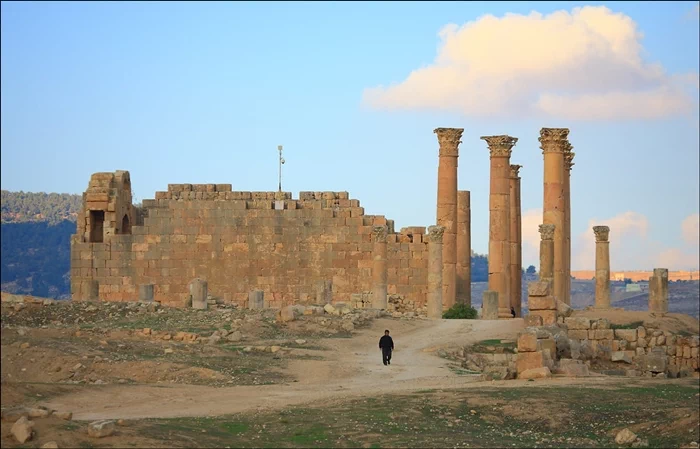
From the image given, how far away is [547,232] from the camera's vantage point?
46.0 metres

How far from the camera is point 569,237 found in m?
51.0

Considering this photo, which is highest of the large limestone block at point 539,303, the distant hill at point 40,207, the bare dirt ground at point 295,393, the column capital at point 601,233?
the distant hill at point 40,207

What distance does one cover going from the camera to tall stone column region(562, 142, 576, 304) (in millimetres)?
49594

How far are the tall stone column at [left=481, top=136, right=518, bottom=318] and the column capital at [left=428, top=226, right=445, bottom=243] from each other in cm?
335

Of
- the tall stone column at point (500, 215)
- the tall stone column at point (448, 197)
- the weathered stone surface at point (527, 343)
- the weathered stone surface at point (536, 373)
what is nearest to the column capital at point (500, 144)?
the tall stone column at point (500, 215)

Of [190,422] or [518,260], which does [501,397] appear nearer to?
[190,422]

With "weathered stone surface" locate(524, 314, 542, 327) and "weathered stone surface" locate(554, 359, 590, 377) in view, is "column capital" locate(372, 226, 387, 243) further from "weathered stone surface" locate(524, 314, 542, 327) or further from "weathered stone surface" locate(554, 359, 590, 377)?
"weathered stone surface" locate(554, 359, 590, 377)

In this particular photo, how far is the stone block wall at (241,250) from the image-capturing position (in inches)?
1970

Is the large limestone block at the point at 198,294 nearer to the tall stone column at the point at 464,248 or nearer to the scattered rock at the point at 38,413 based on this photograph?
the tall stone column at the point at 464,248

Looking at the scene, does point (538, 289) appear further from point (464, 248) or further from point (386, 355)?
point (464, 248)

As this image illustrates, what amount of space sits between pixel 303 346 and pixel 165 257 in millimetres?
17649

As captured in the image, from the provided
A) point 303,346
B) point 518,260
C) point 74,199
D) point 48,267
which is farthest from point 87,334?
point 74,199

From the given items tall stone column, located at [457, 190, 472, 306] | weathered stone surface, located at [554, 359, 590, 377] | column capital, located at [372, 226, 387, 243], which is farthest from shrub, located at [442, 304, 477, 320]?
weathered stone surface, located at [554, 359, 590, 377]

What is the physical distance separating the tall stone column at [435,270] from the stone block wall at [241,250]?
4.19 meters
